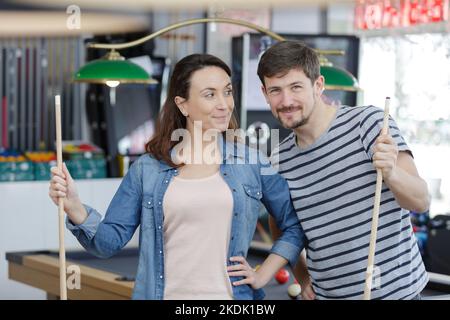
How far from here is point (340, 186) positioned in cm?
252

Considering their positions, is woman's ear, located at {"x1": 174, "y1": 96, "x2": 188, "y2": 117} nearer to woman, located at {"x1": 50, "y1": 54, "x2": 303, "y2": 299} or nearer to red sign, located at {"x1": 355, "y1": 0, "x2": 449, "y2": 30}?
woman, located at {"x1": 50, "y1": 54, "x2": 303, "y2": 299}

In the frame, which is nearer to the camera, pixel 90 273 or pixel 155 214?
pixel 155 214

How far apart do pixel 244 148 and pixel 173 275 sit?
15.6 inches

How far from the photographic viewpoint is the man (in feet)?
8.02

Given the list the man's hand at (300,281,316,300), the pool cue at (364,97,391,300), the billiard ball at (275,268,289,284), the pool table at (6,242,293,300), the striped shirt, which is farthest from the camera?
the billiard ball at (275,268,289,284)

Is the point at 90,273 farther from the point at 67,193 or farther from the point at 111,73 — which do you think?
the point at 67,193

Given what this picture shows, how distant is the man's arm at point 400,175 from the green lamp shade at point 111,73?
183cm

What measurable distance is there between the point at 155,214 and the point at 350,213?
524 millimetres

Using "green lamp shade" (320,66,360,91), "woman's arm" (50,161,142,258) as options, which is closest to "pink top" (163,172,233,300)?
"woman's arm" (50,161,142,258)

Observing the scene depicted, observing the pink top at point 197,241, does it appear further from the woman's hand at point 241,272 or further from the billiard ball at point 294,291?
the billiard ball at point 294,291

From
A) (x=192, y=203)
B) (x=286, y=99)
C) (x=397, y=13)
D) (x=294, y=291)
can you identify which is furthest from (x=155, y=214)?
(x=397, y=13)

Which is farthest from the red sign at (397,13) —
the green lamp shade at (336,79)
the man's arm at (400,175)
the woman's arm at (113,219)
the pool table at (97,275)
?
the woman's arm at (113,219)

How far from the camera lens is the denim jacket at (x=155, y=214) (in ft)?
7.93

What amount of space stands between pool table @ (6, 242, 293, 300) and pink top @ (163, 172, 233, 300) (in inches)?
58.1
